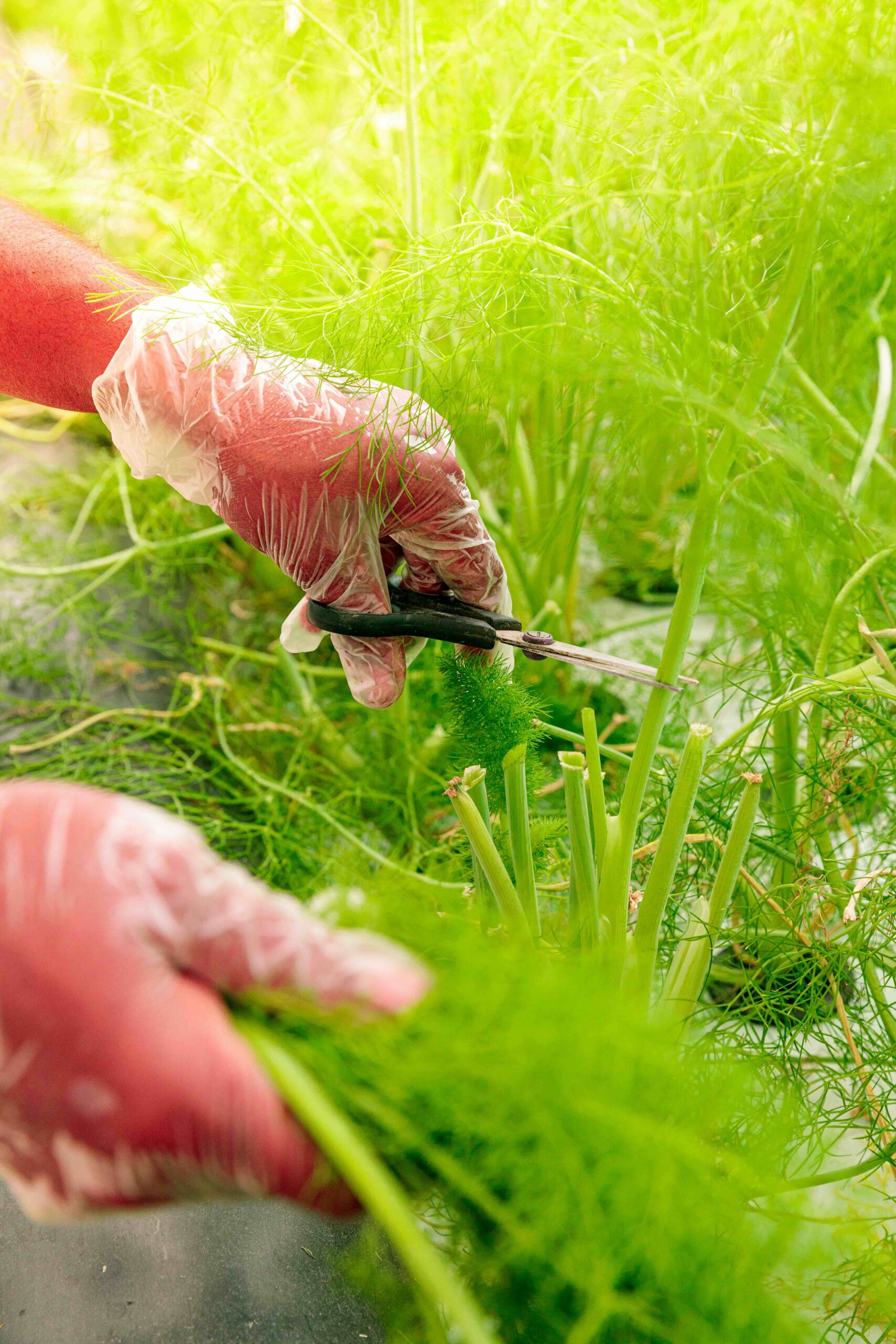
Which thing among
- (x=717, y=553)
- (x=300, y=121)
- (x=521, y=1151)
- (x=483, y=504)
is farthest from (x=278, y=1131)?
(x=300, y=121)

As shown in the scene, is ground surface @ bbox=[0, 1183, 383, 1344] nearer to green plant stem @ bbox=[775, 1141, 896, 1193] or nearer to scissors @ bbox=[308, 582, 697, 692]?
green plant stem @ bbox=[775, 1141, 896, 1193]

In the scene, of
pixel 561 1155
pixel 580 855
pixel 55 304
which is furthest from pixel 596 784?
pixel 55 304

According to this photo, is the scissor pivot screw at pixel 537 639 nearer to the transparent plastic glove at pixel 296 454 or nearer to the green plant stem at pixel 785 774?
the transparent plastic glove at pixel 296 454

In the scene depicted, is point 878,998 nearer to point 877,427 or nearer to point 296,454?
point 877,427

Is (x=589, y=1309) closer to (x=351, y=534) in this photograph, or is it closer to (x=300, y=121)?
(x=351, y=534)

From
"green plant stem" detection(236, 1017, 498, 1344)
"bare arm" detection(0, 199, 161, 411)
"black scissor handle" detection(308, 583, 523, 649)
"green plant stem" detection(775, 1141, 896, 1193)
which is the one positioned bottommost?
"green plant stem" detection(775, 1141, 896, 1193)

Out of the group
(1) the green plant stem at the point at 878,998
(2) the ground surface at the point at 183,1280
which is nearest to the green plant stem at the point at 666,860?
(1) the green plant stem at the point at 878,998

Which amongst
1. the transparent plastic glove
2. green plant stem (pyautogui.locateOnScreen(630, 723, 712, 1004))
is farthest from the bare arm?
green plant stem (pyautogui.locateOnScreen(630, 723, 712, 1004))
